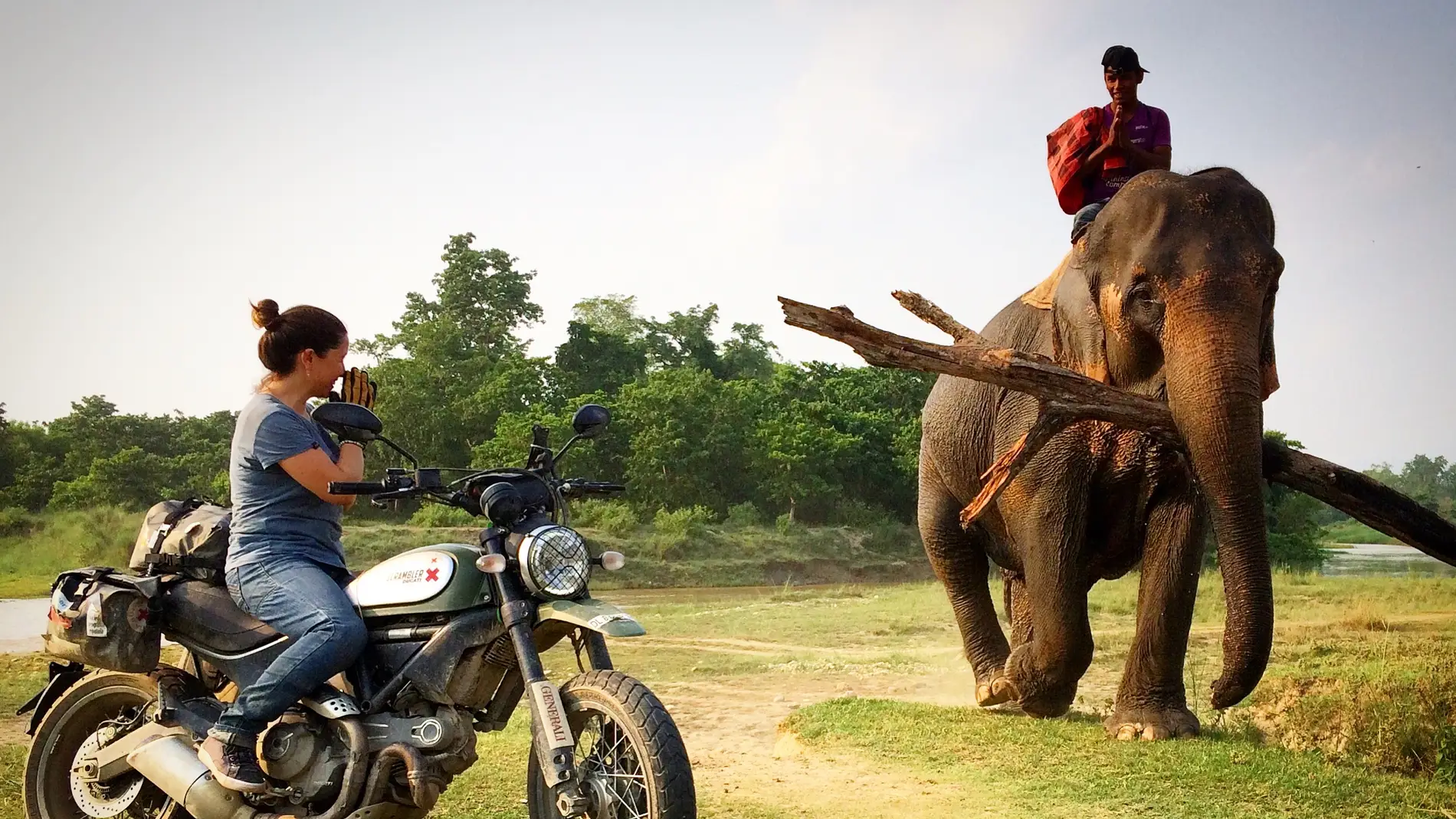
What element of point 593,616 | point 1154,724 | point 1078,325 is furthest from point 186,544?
point 1154,724

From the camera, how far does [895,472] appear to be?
30.5m

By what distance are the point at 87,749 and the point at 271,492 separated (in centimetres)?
145

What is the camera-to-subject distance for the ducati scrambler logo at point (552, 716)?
3.99 meters

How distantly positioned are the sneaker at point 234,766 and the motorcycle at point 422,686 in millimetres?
104

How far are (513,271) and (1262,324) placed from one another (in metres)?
23.4

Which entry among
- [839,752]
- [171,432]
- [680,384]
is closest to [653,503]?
[680,384]

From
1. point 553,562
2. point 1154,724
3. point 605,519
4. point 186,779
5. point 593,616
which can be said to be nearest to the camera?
point 593,616

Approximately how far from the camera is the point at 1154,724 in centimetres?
718

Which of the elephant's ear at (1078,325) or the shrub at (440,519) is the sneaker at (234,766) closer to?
the elephant's ear at (1078,325)

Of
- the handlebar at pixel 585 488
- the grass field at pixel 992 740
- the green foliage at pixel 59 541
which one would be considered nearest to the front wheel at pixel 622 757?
the handlebar at pixel 585 488

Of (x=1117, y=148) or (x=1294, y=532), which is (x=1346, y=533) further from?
(x=1117, y=148)

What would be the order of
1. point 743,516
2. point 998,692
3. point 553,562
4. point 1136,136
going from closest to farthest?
1. point 553,562
2. point 1136,136
3. point 998,692
4. point 743,516

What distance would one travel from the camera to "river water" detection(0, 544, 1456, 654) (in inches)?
575

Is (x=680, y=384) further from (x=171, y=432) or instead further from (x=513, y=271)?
(x=171, y=432)
